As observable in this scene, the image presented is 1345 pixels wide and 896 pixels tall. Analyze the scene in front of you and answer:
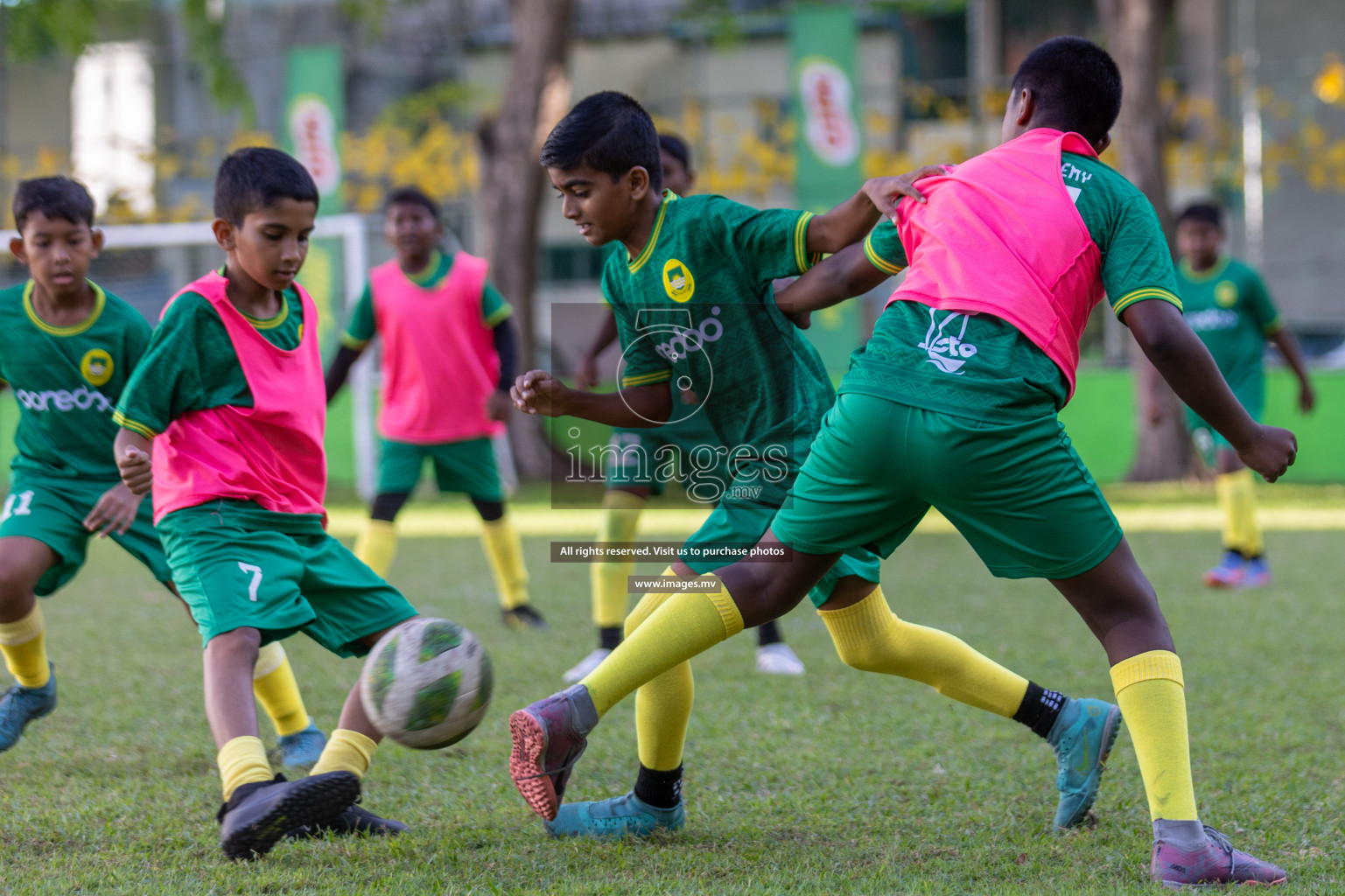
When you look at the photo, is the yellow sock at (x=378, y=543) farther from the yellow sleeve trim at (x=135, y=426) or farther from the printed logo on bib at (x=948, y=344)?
the printed logo on bib at (x=948, y=344)

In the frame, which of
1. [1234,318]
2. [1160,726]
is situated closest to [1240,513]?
[1234,318]

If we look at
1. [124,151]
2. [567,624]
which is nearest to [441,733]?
[567,624]

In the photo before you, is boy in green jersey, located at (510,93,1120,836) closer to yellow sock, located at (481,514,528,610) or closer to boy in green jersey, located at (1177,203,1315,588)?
yellow sock, located at (481,514,528,610)

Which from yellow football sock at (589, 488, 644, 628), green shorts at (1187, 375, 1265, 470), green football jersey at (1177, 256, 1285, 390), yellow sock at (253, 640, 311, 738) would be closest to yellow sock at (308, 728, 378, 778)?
yellow sock at (253, 640, 311, 738)

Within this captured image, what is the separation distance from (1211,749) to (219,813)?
273 centimetres

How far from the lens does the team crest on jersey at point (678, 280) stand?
3078 millimetres

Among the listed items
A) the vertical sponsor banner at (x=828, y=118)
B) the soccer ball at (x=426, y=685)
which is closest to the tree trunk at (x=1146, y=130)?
the vertical sponsor banner at (x=828, y=118)

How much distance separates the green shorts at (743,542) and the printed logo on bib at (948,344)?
0.54m

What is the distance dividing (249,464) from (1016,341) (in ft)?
6.12

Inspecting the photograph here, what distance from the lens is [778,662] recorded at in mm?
5145

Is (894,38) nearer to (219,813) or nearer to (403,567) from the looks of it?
(403,567)

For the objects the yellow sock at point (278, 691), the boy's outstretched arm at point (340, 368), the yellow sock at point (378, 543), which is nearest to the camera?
the yellow sock at point (278, 691)

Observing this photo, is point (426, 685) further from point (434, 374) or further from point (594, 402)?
point (434, 374)

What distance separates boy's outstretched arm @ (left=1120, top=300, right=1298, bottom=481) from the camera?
8.17 ft
